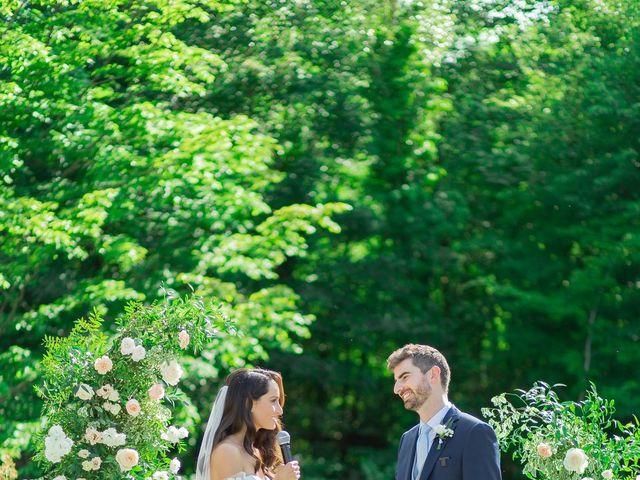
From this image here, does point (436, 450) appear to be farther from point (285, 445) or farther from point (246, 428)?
point (246, 428)

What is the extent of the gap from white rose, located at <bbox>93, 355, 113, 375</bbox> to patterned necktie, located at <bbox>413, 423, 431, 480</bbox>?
6.75 feet

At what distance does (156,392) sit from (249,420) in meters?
1.03

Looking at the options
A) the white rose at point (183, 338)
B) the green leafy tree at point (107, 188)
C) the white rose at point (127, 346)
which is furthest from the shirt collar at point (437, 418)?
the green leafy tree at point (107, 188)

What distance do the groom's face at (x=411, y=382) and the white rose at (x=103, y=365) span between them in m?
2.04

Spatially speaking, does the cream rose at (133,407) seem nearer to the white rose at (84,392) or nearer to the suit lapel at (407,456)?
the white rose at (84,392)

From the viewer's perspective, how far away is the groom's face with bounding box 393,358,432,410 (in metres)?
5.10

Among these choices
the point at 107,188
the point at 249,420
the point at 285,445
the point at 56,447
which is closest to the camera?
the point at 285,445

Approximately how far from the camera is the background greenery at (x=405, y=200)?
1300 centimetres

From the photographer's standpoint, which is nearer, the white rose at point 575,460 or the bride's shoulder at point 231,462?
the bride's shoulder at point 231,462

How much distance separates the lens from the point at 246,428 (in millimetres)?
5664

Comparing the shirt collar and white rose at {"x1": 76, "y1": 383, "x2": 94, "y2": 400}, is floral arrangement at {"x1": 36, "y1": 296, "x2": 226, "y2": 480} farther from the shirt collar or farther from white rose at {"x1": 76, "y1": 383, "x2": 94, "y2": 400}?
the shirt collar

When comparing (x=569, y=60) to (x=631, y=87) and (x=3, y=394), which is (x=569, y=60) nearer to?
(x=631, y=87)

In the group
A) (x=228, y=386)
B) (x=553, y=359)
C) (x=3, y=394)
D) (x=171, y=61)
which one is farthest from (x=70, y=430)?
(x=553, y=359)

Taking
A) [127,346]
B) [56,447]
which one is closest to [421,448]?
[127,346]
